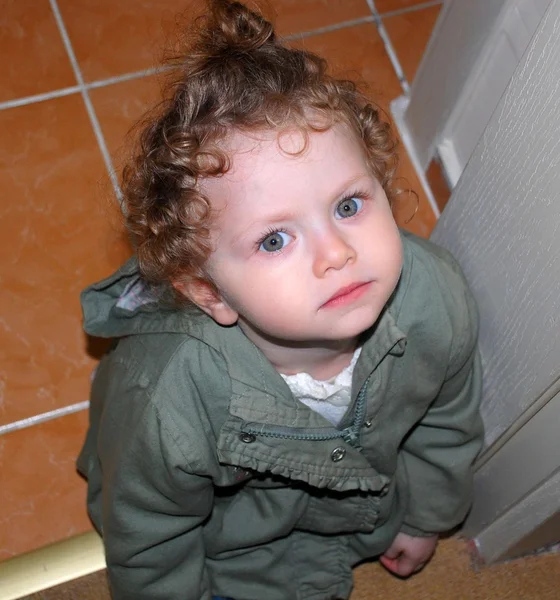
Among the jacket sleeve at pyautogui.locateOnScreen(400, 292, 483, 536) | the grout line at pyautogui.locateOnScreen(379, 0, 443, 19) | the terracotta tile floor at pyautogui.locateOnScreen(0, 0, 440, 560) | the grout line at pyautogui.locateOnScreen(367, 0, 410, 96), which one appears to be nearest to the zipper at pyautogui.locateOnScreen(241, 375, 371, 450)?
the jacket sleeve at pyautogui.locateOnScreen(400, 292, 483, 536)

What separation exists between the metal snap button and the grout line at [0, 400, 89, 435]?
49 centimetres

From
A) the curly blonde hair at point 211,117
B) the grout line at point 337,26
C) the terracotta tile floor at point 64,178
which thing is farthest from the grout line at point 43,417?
the grout line at point 337,26

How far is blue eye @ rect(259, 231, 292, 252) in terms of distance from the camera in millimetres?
710

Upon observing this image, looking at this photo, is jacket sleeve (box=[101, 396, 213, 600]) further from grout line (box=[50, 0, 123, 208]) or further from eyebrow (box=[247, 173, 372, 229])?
grout line (box=[50, 0, 123, 208])

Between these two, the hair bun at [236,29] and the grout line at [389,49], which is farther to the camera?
the grout line at [389,49]

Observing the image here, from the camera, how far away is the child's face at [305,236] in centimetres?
70

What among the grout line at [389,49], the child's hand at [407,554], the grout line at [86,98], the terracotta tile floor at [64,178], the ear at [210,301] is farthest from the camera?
the grout line at [389,49]

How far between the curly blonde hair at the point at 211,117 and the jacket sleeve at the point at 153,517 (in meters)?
0.17

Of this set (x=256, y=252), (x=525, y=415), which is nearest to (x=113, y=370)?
(x=256, y=252)

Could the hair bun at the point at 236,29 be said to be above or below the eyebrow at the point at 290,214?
above

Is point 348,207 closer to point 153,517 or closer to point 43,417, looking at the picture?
point 153,517

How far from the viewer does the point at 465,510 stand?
3.51 feet

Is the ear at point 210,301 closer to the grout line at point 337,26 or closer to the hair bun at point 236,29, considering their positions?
the hair bun at point 236,29

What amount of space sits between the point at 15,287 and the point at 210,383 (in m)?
0.59
